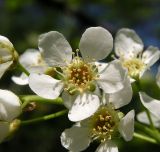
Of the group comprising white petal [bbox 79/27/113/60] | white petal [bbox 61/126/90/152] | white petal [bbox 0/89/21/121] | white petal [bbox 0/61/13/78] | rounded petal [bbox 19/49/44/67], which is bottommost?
rounded petal [bbox 19/49/44/67]

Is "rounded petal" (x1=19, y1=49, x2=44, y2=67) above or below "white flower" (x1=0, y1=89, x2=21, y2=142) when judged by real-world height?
below

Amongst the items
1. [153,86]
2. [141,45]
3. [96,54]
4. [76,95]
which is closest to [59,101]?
[76,95]

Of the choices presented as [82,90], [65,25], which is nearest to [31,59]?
[82,90]

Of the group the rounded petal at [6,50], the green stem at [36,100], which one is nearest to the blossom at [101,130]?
the green stem at [36,100]

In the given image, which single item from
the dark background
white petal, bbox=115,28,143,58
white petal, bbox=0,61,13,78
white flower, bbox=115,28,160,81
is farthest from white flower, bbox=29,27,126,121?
the dark background

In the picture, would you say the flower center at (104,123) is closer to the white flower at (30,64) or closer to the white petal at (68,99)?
the white petal at (68,99)

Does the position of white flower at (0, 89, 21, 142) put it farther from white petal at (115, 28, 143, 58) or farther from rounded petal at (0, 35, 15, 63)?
white petal at (115, 28, 143, 58)

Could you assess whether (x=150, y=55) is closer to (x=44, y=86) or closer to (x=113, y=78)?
(x=113, y=78)

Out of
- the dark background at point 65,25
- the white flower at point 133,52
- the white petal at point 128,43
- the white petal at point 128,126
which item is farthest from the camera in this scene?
the dark background at point 65,25
